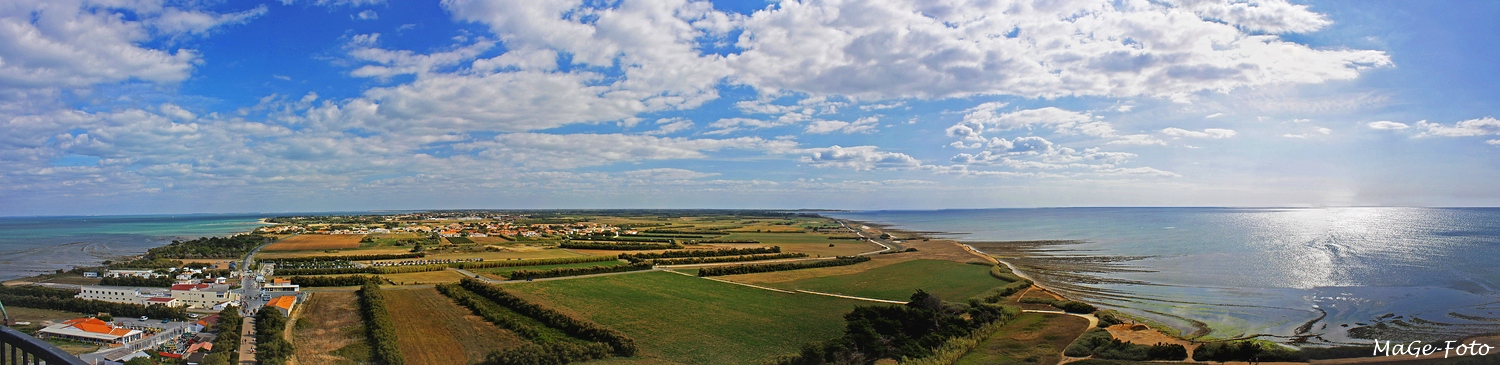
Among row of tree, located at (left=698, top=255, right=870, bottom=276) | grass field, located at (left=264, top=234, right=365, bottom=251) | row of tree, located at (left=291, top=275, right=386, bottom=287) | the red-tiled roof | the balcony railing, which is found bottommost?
row of tree, located at (left=698, top=255, right=870, bottom=276)

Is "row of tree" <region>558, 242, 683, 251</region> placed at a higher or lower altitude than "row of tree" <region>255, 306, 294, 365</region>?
higher

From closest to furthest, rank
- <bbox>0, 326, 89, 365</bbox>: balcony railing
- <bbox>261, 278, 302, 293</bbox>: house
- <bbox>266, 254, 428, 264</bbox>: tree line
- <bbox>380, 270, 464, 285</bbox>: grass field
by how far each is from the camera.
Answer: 1. <bbox>0, 326, 89, 365</bbox>: balcony railing
2. <bbox>261, 278, 302, 293</bbox>: house
3. <bbox>380, 270, 464, 285</bbox>: grass field
4. <bbox>266, 254, 428, 264</bbox>: tree line

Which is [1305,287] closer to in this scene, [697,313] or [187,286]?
[697,313]

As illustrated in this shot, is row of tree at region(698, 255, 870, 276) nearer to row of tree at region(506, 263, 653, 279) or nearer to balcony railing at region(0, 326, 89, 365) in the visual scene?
row of tree at region(506, 263, 653, 279)

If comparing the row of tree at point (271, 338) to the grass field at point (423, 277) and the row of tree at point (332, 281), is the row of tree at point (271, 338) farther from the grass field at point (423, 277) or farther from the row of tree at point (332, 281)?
the grass field at point (423, 277)

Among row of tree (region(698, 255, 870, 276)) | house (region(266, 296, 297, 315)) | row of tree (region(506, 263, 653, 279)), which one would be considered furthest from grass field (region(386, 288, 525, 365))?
row of tree (region(698, 255, 870, 276))

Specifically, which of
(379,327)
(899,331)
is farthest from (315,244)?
(899,331)

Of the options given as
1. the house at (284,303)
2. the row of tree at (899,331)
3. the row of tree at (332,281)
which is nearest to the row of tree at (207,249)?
the row of tree at (332,281)

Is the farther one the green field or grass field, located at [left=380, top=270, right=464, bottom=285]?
grass field, located at [left=380, top=270, right=464, bottom=285]
